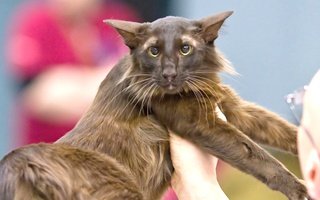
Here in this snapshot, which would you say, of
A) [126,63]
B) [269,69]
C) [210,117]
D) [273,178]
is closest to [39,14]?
[126,63]

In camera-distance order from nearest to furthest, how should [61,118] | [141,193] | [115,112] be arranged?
[141,193] → [115,112] → [61,118]

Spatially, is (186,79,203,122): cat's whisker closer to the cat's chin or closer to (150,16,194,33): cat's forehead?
the cat's chin

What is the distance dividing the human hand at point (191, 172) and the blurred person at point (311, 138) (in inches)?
22.4

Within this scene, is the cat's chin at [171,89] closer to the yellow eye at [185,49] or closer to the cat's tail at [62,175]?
the yellow eye at [185,49]

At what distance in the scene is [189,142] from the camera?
7.80 ft

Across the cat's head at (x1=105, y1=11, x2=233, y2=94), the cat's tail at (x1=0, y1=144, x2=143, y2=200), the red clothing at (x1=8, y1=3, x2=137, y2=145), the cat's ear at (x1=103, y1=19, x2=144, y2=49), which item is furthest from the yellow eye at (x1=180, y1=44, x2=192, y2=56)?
the red clothing at (x1=8, y1=3, x2=137, y2=145)

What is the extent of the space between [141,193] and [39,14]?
1011mm

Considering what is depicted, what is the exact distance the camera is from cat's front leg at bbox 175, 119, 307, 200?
90.7 inches

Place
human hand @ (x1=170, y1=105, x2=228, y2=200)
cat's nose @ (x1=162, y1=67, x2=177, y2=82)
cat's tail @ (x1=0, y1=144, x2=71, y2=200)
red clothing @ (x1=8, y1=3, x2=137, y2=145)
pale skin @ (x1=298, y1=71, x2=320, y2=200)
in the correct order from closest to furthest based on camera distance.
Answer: pale skin @ (x1=298, y1=71, x2=320, y2=200) < cat's tail @ (x1=0, y1=144, x2=71, y2=200) < cat's nose @ (x1=162, y1=67, x2=177, y2=82) < human hand @ (x1=170, y1=105, x2=228, y2=200) < red clothing @ (x1=8, y1=3, x2=137, y2=145)

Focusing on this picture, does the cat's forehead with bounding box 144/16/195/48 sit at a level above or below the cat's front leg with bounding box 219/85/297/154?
Answer: above

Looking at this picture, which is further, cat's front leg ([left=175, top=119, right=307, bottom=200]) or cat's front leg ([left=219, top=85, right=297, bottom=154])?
cat's front leg ([left=219, top=85, right=297, bottom=154])

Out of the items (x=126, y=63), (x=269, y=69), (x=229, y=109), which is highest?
(x=126, y=63)

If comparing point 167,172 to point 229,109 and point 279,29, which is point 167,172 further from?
point 279,29

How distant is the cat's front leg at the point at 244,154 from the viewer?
2.30 m
